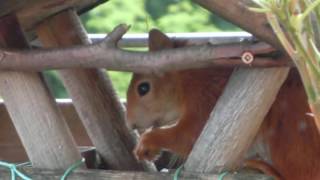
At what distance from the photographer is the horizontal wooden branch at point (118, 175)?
1714 mm

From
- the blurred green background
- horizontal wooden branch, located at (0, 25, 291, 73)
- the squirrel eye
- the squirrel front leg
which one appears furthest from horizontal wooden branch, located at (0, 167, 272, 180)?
the blurred green background

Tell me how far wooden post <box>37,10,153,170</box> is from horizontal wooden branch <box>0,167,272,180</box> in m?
0.31

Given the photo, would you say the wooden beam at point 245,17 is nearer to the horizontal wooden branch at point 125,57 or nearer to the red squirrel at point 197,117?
the horizontal wooden branch at point 125,57

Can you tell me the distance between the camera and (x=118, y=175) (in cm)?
181

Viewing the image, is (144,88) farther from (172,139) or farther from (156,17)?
(156,17)

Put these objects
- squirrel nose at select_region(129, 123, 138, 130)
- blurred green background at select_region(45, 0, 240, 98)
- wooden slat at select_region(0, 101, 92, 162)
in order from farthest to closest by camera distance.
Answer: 1. blurred green background at select_region(45, 0, 240, 98)
2. wooden slat at select_region(0, 101, 92, 162)
3. squirrel nose at select_region(129, 123, 138, 130)

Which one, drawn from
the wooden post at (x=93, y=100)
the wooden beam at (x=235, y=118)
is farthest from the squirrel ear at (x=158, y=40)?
the wooden beam at (x=235, y=118)

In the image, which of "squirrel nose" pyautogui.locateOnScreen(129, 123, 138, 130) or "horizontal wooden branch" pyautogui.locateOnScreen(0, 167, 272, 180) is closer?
"horizontal wooden branch" pyautogui.locateOnScreen(0, 167, 272, 180)

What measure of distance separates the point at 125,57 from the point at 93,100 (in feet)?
1.82

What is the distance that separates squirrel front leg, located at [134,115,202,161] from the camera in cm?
225

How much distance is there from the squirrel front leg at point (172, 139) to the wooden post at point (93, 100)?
1.8 inches

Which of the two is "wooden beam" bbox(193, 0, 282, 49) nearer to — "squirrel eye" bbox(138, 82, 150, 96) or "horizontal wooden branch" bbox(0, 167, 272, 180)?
"horizontal wooden branch" bbox(0, 167, 272, 180)

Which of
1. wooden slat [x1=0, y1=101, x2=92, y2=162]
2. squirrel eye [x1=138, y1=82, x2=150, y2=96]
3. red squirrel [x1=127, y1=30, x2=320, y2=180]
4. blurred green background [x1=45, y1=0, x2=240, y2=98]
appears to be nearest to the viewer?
red squirrel [x1=127, y1=30, x2=320, y2=180]

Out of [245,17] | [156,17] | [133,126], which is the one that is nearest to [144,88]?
[133,126]
